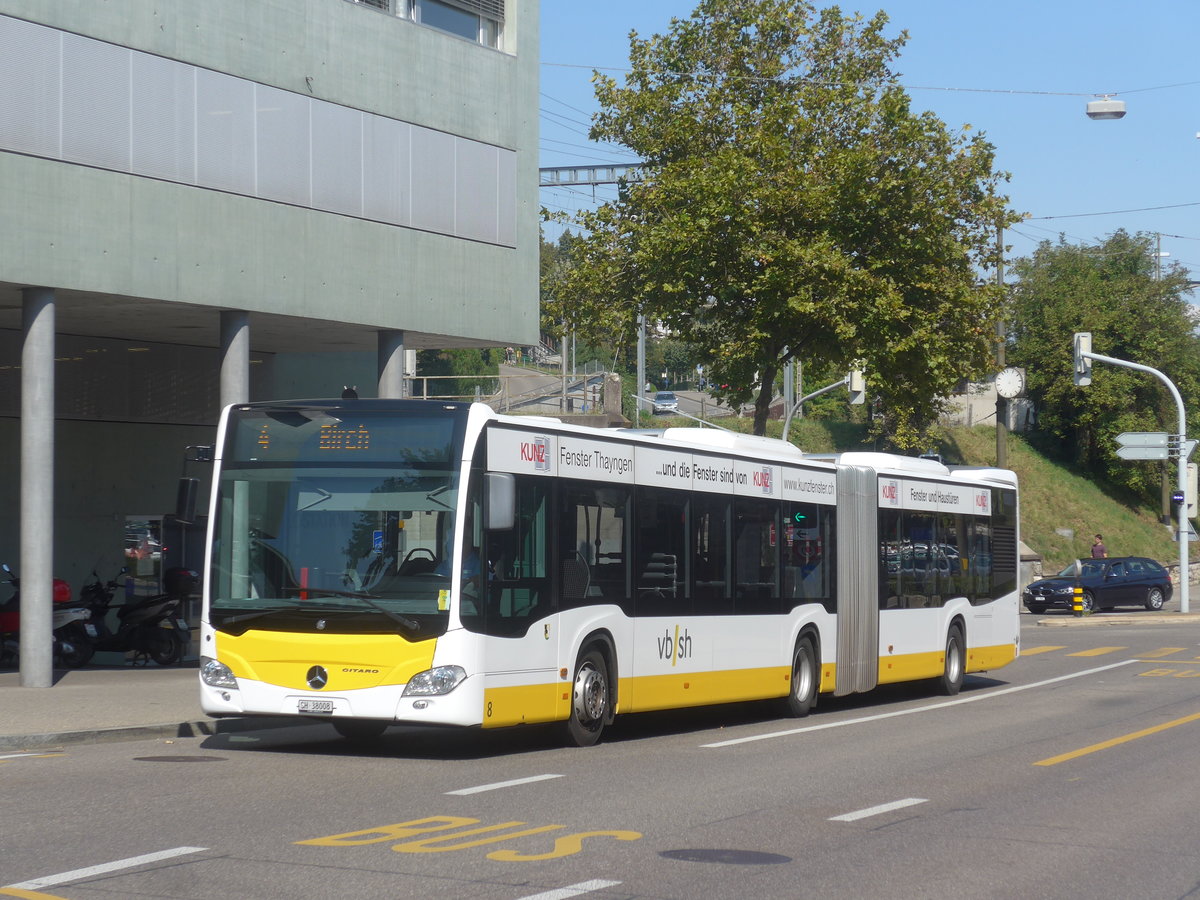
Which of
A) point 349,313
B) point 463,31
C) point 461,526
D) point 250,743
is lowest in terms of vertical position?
point 250,743

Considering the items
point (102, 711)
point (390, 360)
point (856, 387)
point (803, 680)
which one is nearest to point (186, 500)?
point (102, 711)

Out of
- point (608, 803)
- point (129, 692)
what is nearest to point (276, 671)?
point (608, 803)

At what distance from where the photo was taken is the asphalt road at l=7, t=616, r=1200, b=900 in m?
7.66

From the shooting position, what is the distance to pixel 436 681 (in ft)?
40.4

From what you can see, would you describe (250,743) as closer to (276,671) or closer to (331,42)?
(276,671)

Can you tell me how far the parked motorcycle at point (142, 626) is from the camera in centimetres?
2233

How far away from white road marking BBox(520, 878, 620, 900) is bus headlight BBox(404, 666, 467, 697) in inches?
190

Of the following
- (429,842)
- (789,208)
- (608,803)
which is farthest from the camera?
(789,208)

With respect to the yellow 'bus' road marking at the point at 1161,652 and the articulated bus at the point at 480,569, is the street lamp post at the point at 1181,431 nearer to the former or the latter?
the yellow 'bus' road marking at the point at 1161,652

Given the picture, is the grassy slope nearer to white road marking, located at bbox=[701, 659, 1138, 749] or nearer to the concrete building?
white road marking, located at bbox=[701, 659, 1138, 749]

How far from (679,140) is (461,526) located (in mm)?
19477

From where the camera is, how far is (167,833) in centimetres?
866

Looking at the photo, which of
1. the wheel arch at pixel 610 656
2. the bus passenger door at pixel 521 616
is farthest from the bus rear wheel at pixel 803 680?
the bus passenger door at pixel 521 616

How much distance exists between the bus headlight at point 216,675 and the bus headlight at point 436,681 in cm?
155
